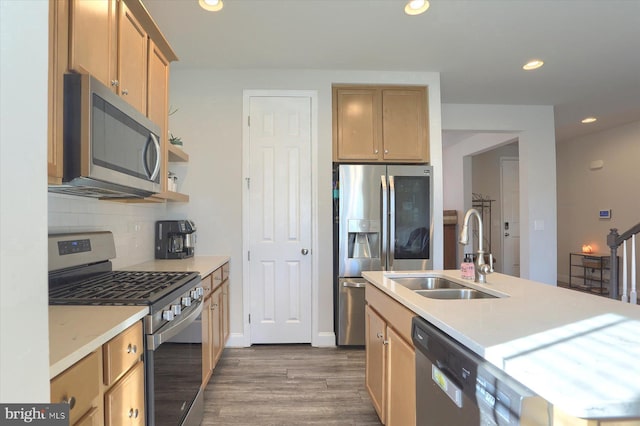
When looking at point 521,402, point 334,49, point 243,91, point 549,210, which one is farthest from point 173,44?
point 549,210

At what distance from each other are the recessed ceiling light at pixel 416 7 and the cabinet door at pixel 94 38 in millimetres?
1809

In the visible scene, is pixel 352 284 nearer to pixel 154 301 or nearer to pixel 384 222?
pixel 384 222

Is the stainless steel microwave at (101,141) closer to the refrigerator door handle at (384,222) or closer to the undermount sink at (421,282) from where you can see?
the undermount sink at (421,282)

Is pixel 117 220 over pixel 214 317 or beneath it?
over

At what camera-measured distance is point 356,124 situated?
3102 millimetres

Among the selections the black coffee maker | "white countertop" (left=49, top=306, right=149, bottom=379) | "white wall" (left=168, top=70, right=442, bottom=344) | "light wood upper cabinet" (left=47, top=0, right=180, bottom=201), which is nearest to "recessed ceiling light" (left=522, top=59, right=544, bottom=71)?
"white wall" (left=168, top=70, right=442, bottom=344)

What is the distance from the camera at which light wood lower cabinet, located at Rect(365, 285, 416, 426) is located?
4.22ft

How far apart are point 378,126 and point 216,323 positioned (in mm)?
2383

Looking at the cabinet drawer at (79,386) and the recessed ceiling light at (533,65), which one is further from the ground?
the recessed ceiling light at (533,65)

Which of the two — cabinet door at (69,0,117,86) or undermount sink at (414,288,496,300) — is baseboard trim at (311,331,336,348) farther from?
cabinet door at (69,0,117,86)

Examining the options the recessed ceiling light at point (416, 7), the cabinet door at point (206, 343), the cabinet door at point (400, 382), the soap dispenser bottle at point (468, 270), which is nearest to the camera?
the cabinet door at point (400, 382)

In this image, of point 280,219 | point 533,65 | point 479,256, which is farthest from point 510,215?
point 479,256

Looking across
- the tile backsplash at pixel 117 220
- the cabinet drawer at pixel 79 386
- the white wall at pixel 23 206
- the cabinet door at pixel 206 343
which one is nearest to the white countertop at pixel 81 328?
the cabinet drawer at pixel 79 386

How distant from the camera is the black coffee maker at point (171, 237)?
267 cm
